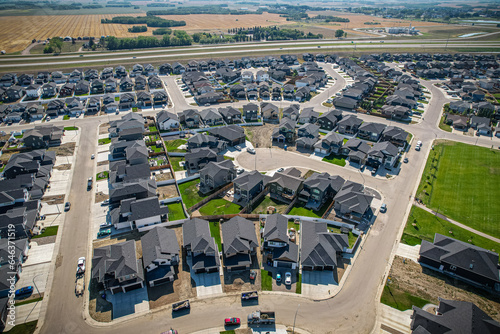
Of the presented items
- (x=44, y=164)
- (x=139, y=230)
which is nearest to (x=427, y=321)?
(x=139, y=230)

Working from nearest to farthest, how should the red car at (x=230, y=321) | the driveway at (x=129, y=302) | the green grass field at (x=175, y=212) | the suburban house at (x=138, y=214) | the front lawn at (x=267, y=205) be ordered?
the red car at (x=230, y=321), the driveway at (x=129, y=302), the suburban house at (x=138, y=214), the green grass field at (x=175, y=212), the front lawn at (x=267, y=205)

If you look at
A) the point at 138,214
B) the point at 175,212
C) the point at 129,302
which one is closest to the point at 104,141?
the point at 175,212

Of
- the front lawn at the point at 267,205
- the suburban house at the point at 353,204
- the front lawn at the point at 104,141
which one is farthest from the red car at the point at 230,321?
the front lawn at the point at 104,141

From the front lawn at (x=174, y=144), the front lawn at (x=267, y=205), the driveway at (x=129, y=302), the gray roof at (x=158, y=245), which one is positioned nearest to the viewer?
the driveway at (x=129, y=302)

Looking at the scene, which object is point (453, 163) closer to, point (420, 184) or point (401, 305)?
point (420, 184)

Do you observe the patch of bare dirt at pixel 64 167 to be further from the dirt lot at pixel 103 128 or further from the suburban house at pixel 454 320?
the suburban house at pixel 454 320

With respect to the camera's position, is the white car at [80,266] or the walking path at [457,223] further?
the walking path at [457,223]

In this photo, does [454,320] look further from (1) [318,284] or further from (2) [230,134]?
(2) [230,134]
